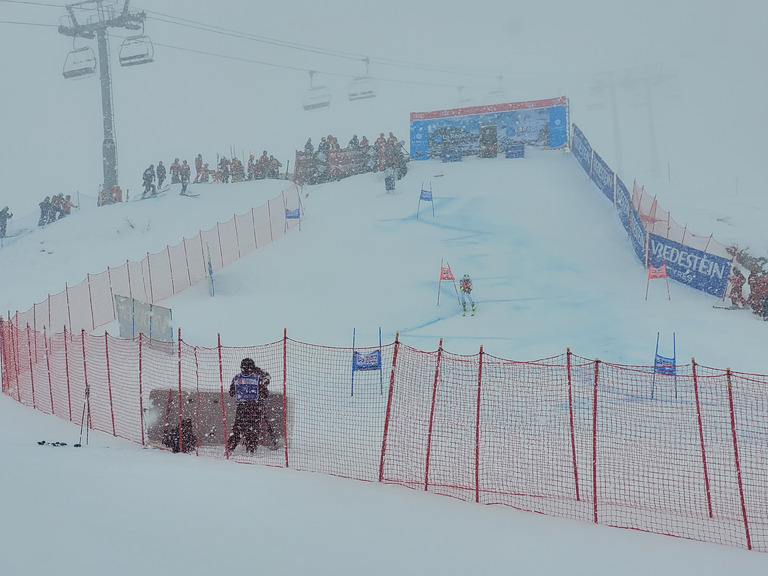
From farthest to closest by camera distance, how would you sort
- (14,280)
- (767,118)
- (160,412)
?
1. (767,118)
2. (14,280)
3. (160,412)

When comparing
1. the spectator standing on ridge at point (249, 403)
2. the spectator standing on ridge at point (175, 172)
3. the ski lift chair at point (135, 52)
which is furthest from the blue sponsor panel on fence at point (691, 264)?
the ski lift chair at point (135, 52)

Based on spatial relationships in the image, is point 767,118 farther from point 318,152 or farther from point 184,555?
point 184,555

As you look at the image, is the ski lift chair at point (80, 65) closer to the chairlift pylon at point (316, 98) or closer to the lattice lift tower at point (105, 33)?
the lattice lift tower at point (105, 33)

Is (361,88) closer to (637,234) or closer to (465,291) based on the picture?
(637,234)

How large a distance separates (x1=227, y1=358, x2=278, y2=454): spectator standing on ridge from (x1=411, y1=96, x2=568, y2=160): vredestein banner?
84.5ft

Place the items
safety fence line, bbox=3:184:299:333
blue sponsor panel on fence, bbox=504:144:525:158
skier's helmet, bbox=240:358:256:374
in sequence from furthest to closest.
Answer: blue sponsor panel on fence, bbox=504:144:525:158, safety fence line, bbox=3:184:299:333, skier's helmet, bbox=240:358:256:374

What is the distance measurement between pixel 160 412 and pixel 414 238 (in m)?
14.8

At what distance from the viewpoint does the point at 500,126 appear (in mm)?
34406

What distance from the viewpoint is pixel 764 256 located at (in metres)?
27.6

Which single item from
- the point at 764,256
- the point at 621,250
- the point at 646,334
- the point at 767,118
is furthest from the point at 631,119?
the point at 646,334

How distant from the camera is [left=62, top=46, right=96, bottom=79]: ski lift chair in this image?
36.3 meters

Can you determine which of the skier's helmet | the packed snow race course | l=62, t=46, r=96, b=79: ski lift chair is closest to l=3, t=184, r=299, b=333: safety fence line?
the packed snow race course

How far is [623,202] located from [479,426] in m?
16.1

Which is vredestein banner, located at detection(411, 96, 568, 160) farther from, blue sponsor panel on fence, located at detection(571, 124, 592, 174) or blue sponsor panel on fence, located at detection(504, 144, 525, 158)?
blue sponsor panel on fence, located at detection(571, 124, 592, 174)
